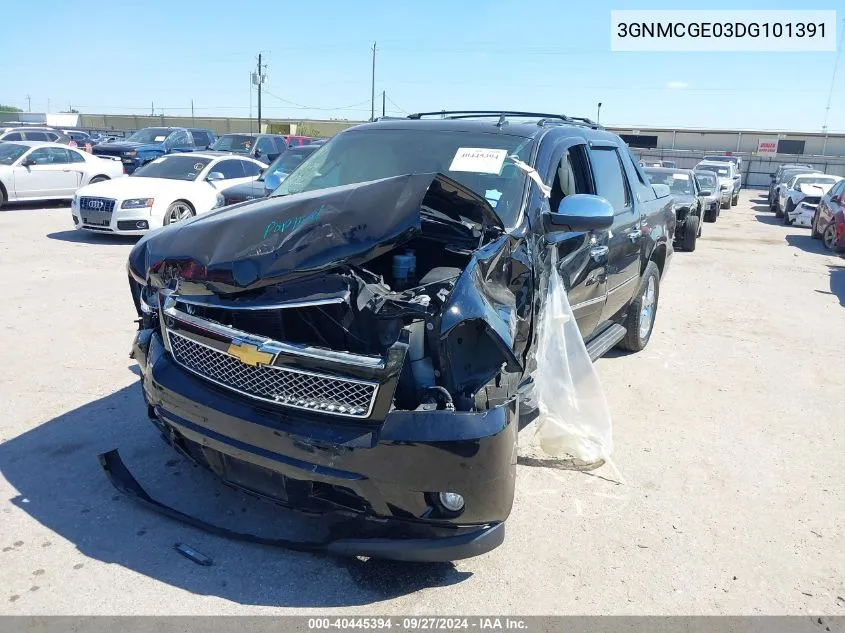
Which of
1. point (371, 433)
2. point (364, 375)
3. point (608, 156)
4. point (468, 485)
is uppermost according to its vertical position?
point (608, 156)

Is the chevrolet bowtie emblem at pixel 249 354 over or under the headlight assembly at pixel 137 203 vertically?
over

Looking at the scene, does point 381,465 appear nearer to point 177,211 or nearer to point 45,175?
point 177,211

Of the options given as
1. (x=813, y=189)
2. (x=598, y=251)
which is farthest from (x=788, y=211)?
(x=598, y=251)

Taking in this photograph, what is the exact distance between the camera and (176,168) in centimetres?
1223

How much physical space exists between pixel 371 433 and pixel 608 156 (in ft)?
11.7

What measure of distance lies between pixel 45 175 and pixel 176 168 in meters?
4.58

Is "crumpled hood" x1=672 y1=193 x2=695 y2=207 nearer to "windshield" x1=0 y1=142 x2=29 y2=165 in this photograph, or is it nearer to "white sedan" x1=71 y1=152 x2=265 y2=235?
"white sedan" x1=71 y1=152 x2=265 y2=235

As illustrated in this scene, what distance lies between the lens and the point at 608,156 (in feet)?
17.2

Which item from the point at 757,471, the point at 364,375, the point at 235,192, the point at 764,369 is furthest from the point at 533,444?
the point at 235,192

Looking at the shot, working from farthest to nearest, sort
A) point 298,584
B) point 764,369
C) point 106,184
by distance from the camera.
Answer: point 106,184 → point 764,369 → point 298,584

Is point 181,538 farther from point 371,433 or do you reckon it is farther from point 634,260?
point 634,260

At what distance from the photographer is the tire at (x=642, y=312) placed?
6.04 metres

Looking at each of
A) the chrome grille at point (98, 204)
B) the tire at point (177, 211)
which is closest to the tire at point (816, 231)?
the tire at point (177, 211)
